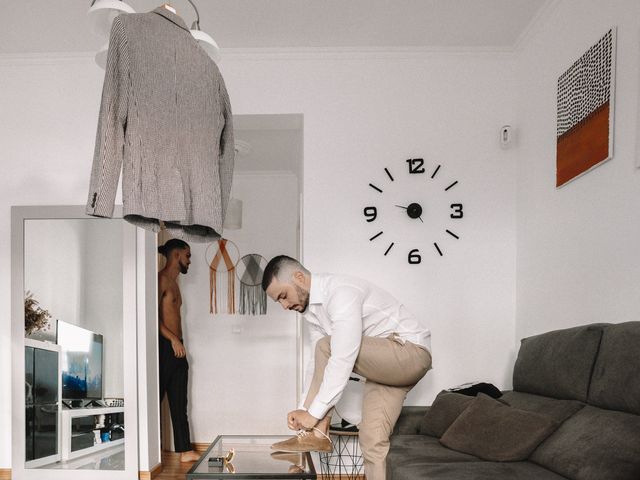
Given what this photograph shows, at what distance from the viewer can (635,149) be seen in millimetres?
2307

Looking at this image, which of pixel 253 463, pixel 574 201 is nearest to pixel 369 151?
pixel 574 201

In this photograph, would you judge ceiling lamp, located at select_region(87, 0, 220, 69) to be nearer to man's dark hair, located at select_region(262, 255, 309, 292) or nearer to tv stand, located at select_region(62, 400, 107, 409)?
man's dark hair, located at select_region(262, 255, 309, 292)

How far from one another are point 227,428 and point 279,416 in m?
0.49

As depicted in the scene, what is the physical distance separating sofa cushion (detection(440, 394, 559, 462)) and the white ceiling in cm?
210

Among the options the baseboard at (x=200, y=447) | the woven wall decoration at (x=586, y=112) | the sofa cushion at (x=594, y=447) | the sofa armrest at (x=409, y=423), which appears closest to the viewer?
the sofa cushion at (x=594, y=447)

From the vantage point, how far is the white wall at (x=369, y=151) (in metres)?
3.65

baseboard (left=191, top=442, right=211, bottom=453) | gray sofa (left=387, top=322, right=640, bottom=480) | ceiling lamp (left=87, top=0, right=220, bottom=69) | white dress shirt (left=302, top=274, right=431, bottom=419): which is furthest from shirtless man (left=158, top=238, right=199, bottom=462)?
ceiling lamp (left=87, top=0, right=220, bottom=69)

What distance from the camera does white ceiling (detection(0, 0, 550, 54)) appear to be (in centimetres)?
321

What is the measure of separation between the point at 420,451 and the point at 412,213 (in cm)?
165

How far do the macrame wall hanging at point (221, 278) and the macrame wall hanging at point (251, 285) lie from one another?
3.0 inches

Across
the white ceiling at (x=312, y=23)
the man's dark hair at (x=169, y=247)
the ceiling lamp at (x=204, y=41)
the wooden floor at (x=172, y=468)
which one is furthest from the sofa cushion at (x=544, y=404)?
the man's dark hair at (x=169, y=247)

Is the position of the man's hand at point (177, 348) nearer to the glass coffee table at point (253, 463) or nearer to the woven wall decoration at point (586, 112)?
the glass coffee table at point (253, 463)

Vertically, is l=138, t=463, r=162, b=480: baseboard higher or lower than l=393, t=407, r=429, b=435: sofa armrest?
lower

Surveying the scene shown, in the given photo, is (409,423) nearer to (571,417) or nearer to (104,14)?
(571,417)
